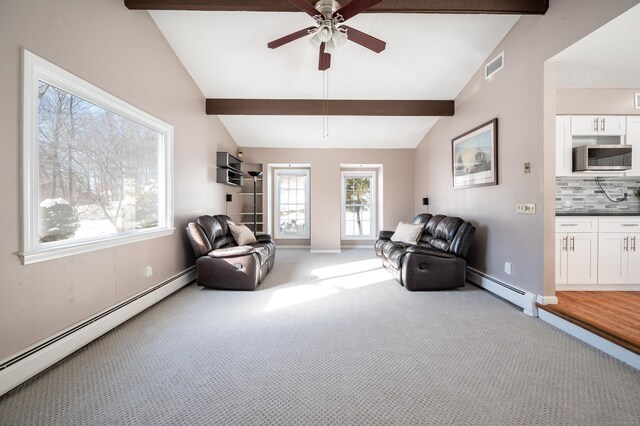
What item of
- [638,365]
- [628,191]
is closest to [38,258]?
[638,365]

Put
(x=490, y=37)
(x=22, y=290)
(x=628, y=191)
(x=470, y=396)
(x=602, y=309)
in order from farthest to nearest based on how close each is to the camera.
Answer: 1. (x=628, y=191)
2. (x=490, y=37)
3. (x=602, y=309)
4. (x=22, y=290)
5. (x=470, y=396)

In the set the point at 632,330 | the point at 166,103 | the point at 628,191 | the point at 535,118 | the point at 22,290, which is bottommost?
the point at 632,330

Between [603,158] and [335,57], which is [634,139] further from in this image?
[335,57]

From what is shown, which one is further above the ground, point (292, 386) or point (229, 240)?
point (229, 240)

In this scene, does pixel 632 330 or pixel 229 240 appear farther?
pixel 229 240

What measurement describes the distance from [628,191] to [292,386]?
4968mm

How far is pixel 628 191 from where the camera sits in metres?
3.47

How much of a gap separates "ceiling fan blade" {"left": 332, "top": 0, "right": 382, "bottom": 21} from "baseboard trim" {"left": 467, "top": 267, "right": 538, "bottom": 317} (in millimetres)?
3208

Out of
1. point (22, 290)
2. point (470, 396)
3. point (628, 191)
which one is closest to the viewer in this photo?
point (470, 396)

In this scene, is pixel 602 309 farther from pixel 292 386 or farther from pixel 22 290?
pixel 22 290

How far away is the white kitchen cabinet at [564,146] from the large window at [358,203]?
4144 mm

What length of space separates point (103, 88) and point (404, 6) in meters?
3.01

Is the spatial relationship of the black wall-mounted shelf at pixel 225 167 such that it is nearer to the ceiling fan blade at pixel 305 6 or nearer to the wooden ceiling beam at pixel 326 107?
the wooden ceiling beam at pixel 326 107

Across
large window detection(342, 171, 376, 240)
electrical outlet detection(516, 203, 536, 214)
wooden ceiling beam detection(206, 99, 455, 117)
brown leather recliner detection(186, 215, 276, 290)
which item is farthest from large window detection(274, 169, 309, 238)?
electrical outlet detection(516, 203, 536, 214)
